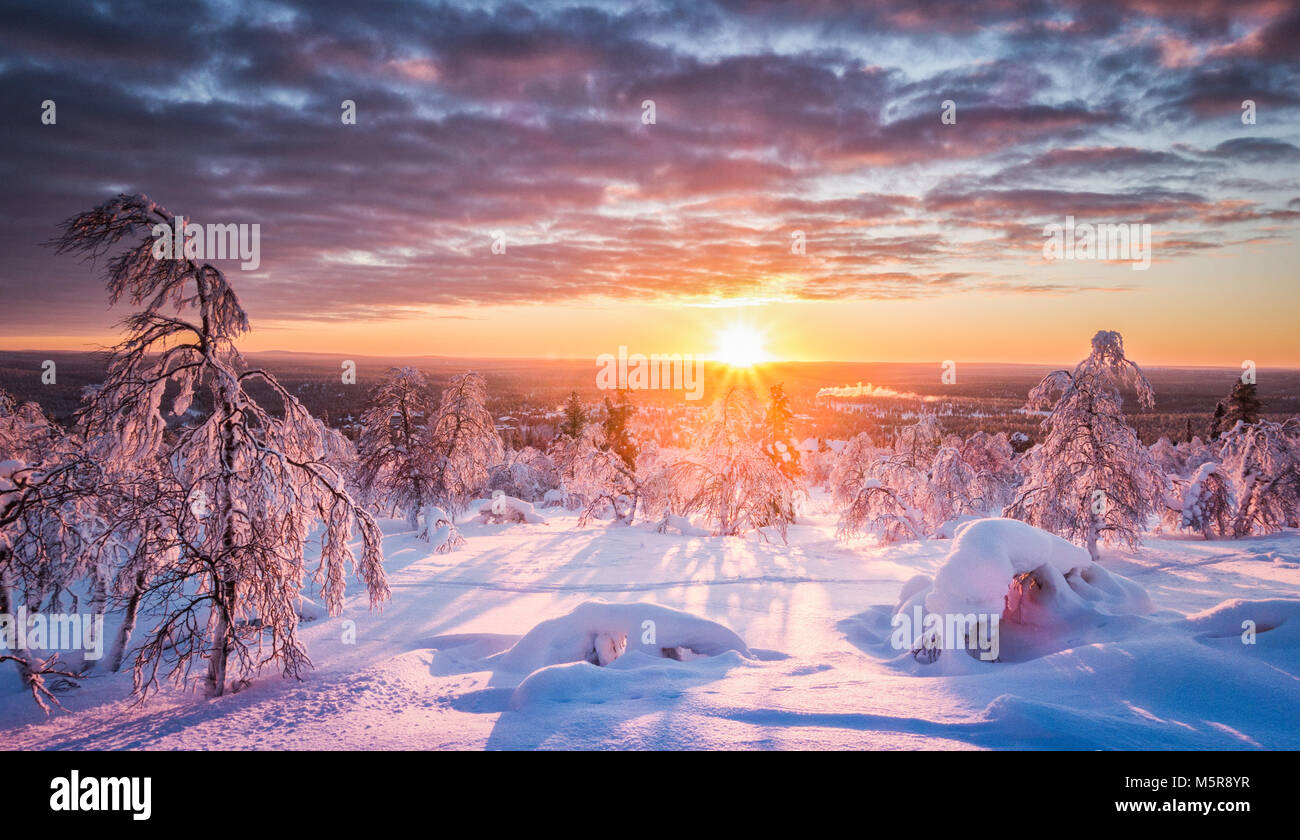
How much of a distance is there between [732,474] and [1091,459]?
13.3 meters

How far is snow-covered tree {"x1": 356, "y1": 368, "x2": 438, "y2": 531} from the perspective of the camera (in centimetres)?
2512

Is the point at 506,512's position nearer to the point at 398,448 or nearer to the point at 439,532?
the point at 398,448

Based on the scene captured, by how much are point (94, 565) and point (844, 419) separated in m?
176

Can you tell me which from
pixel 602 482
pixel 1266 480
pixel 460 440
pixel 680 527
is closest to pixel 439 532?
pixel 460 440

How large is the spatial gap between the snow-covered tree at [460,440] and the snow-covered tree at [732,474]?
31.2 ft

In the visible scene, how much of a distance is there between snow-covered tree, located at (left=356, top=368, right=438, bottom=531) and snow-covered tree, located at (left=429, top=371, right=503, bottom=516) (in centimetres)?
45

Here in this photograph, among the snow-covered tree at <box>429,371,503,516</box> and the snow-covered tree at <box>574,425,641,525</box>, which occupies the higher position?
the snow-covered tree at <box>429,371,503,516</box>

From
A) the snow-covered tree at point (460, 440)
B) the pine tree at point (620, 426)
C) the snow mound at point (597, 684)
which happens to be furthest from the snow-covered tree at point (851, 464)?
the snow mound at point (597, 684)

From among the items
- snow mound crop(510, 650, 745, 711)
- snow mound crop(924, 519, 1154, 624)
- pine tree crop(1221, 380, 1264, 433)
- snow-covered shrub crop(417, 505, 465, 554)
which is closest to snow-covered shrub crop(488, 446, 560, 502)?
snow-covered shrub crop(417, 505, 465, 554)

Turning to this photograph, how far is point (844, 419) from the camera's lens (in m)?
170

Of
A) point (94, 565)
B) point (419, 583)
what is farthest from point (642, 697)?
point (419, 583)

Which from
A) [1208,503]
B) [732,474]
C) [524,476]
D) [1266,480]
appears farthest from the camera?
[524,476]

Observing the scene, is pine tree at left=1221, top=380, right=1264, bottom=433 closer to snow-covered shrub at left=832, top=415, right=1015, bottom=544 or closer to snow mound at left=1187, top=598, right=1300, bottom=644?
snow-covered shrub at left=832, top=415, right=1015, bottom=544

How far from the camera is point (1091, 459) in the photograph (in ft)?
62.0
